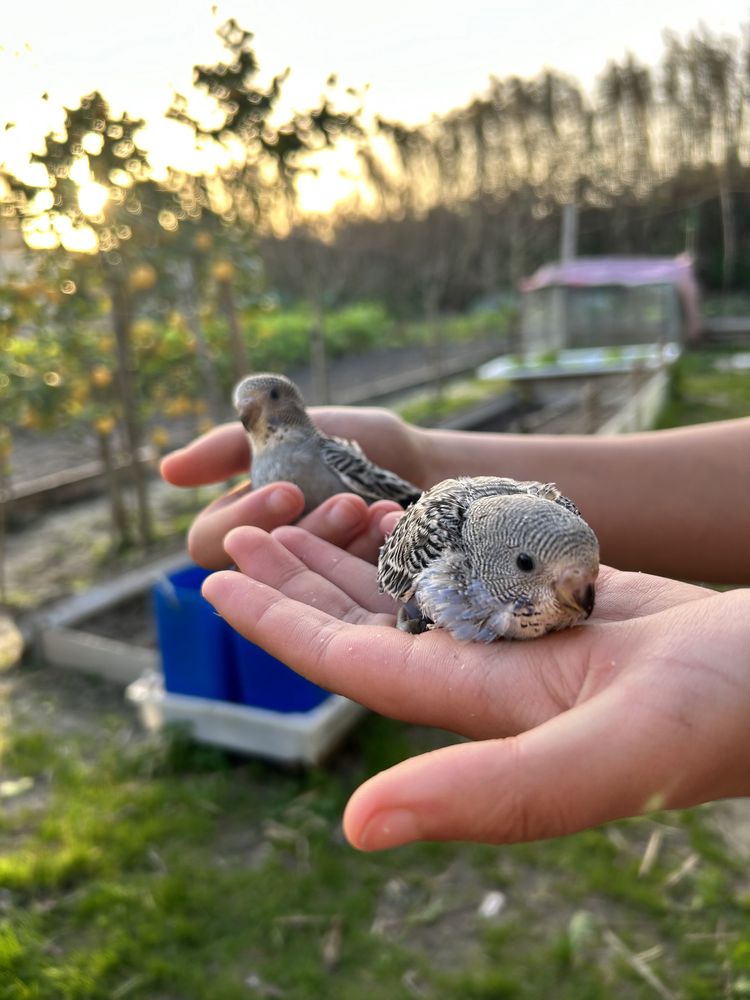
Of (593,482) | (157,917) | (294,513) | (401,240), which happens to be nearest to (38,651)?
(157,917)

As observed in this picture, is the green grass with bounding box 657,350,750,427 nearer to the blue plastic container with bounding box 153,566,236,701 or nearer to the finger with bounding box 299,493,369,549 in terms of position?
the blue plastic container with bounding box 153,566,236,701

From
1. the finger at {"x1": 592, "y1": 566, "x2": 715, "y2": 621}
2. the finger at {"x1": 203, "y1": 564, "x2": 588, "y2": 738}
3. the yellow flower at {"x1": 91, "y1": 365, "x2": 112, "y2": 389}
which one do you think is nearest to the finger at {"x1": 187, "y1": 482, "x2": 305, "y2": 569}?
the finger at {"x1": 203, "y1": 564, "x2": 588, "y2": 738}

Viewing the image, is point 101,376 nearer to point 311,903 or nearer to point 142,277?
point 142,277

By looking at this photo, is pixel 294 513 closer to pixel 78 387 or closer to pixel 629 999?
pixel 629 999

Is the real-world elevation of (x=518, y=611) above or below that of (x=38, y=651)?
above

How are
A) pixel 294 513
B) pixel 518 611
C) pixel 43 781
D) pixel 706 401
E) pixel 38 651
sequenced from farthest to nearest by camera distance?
pixel 706 401
pixel 38 651
pixel 43 781
pixel 294 513
pixel 518 611

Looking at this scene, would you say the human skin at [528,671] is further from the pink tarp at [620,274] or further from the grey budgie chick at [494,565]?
the pink tarp at [620,274]
